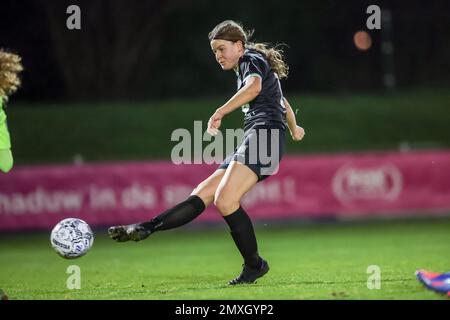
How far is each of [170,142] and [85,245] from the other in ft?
39.7

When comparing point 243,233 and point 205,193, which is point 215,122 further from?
point 243,233

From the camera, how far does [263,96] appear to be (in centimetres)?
742

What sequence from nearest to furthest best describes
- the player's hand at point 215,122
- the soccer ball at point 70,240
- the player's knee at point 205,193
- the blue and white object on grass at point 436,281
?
the blue and white object on grass at point 436,281 → the player's hand at point 215,122 → the player's knee at point 205,193 → the soccer ball at point 70,240

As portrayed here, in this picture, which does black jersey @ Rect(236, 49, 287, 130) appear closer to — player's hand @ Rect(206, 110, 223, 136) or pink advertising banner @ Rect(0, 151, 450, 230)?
player's hand @ Rect(206, 110, 223, 136)

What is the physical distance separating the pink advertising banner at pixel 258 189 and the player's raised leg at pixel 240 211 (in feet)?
Result: 25.3

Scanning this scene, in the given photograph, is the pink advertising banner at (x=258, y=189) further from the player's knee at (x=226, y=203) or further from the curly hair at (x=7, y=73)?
the player's knee at (x=226, y=203)

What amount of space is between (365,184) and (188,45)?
31.3 ft

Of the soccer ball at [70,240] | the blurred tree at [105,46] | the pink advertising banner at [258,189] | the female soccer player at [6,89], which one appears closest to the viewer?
the female soccer player at [6,89]

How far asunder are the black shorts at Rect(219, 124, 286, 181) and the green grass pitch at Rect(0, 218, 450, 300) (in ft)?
3.42

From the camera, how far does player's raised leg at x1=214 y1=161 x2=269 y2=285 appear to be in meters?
7.19

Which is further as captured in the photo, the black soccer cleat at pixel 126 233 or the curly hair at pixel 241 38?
the curly hair at pixel 241 38

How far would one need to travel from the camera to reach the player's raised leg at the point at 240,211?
7.19 meters

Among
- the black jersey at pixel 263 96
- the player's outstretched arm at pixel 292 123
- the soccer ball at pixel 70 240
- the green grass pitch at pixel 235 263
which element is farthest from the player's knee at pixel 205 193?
the soccer ball at pixel 70 240

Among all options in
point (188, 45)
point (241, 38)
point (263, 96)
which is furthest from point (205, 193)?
point (188, 45)
